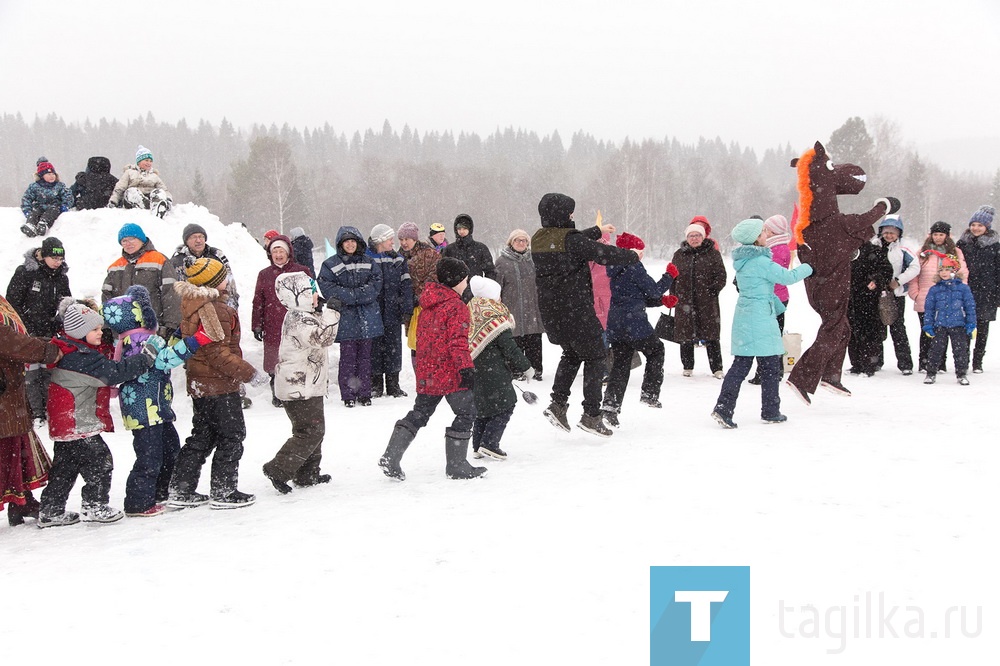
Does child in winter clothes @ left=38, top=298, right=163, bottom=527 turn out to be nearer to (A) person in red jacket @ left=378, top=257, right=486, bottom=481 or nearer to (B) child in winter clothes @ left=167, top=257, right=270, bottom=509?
(B) child in winter clothes @ left=167, top=257, right=270, bottom=509

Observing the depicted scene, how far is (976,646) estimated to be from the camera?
9.42 feet

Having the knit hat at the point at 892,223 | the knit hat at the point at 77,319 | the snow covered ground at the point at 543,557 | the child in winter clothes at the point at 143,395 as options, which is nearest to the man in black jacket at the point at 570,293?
the snow covered ground at the point at 543,557

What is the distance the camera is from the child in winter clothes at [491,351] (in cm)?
599

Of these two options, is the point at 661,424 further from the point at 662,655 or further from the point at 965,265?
the point at 965,265

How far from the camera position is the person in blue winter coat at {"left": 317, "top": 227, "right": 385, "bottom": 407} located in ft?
30.4

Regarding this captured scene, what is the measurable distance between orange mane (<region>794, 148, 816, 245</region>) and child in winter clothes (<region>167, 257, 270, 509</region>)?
5809mm

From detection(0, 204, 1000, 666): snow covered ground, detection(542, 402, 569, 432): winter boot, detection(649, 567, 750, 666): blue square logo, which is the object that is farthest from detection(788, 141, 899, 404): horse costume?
detection(649, 567, 750, 666): blue square logo

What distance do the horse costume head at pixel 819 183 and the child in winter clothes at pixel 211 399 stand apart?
19.1 ft

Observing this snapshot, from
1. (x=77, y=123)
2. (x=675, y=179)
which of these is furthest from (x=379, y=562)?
(x=77, y=123)

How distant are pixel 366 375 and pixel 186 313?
4.35 meters

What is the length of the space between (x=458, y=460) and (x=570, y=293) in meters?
1.89

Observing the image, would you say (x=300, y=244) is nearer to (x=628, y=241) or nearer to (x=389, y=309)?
(x=389, y=309)

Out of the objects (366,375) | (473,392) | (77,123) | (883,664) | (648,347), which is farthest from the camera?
(77,123)

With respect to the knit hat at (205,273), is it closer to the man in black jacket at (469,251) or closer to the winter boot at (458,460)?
the winter boot at (458,460)
